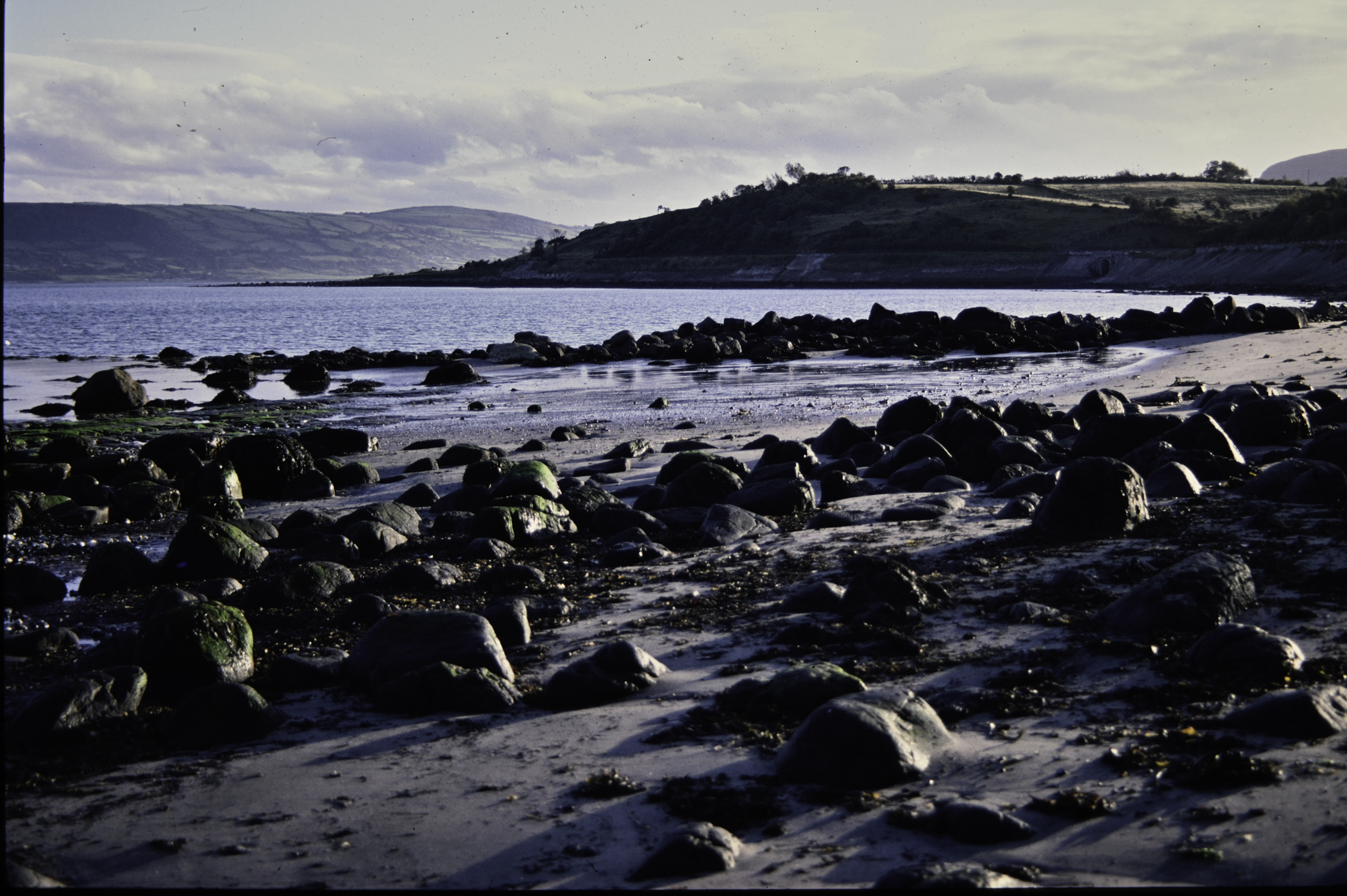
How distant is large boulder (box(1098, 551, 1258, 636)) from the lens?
4770 mm

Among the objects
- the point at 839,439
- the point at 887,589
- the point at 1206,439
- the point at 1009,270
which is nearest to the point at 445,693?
the point at 887,589

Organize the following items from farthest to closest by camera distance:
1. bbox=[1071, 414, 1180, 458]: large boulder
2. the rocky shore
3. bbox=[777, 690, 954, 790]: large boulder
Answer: bbox=[1071, 414, 1180, 458]: large boulder
bbox=[777, 690, 954, 790]: large boulder
the rocky shore

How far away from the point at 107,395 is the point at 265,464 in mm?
10557

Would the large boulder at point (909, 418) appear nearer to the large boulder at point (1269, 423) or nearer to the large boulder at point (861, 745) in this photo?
the large boulder at point (1269, 423)

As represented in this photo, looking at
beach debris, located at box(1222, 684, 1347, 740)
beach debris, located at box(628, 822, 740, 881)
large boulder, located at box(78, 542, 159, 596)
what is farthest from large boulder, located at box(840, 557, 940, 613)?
large boulder, located at box(78, 542, 159, 596)

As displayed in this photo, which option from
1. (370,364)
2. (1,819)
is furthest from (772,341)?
(1,819)

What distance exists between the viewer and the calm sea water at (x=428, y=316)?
3950 cm

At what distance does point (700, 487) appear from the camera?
28.8 feet

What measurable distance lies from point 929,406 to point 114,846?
1118 centimetres

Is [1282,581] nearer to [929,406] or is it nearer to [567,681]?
[567,681]

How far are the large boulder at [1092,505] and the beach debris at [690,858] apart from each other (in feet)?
15.0

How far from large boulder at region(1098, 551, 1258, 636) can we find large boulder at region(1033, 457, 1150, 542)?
5.37ft

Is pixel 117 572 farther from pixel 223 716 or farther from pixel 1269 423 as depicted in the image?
pixel 1269 423

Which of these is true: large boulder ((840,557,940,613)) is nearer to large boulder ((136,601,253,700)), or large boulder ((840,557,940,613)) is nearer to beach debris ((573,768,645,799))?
beach debris ((573,768,645,799))
